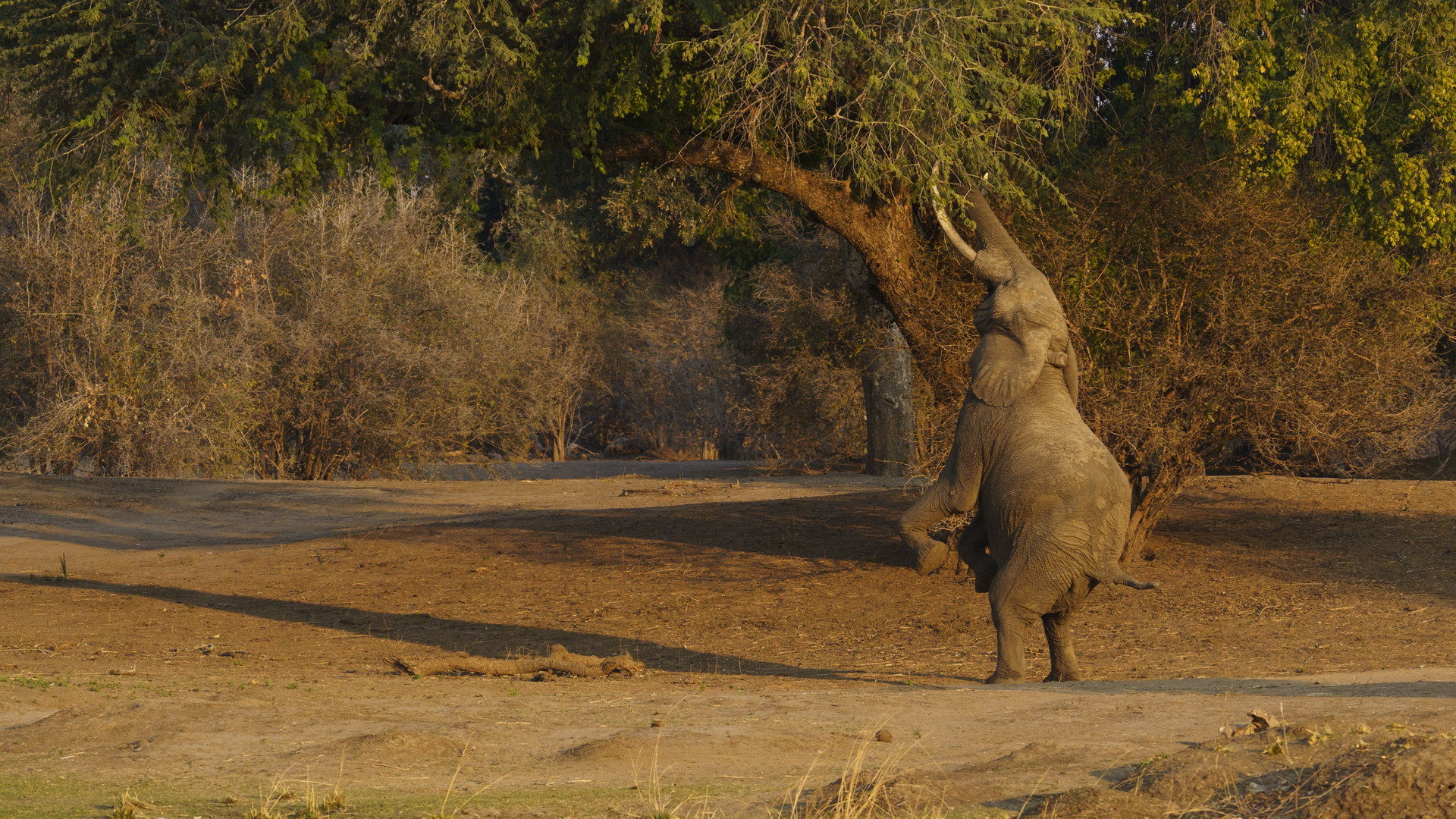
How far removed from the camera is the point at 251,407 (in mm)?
23516

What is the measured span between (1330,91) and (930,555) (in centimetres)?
650

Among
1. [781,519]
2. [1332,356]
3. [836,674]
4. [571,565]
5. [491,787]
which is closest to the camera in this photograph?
[491,787]

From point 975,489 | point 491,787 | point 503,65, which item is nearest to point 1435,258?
point 975,489

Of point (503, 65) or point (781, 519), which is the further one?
point (781, 519)

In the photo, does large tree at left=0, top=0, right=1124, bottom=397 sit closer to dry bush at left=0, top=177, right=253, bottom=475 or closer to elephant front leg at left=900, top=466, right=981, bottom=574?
A: elephant front leg at left=900, top=466, right=981, bottom=574

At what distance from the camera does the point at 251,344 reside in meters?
23.8

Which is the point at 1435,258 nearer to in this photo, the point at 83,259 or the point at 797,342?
the point at 797,342

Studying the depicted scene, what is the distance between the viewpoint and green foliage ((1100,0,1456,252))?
39.7ft

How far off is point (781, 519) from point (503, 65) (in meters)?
6.43

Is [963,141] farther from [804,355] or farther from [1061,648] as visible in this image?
[804,355]

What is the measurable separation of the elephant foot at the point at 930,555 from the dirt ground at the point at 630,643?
72 centimetres

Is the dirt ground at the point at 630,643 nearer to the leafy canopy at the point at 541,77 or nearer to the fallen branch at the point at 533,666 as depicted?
the fallen branch at the point at 533,666

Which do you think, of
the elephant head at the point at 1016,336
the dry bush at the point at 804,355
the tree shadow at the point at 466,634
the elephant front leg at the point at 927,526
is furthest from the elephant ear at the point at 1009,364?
the dry bush at the point at 804,355

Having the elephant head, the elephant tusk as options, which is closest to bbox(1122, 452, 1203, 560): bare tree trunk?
the elephant tusk
